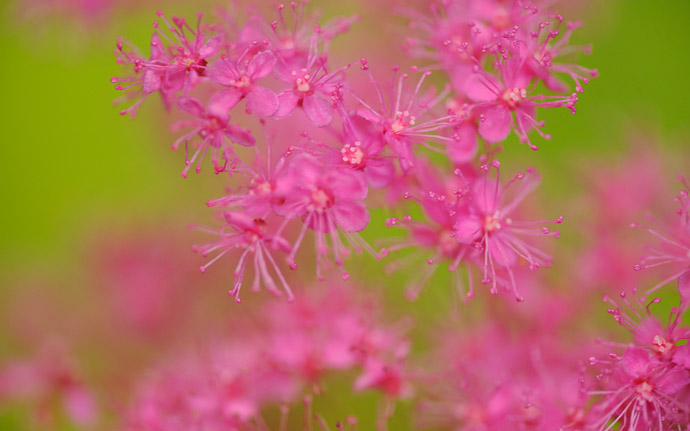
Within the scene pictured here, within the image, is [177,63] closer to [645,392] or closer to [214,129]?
[214,129]

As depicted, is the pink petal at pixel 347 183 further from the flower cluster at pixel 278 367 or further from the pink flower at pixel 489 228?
the flower cluster at pixel 278 367

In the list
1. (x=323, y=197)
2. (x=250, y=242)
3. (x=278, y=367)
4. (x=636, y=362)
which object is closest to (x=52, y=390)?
(x=278, y=367)

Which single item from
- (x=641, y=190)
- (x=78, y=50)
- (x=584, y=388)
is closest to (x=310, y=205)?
(x=584, y=388)

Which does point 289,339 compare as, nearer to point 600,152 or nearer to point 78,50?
point 600,152

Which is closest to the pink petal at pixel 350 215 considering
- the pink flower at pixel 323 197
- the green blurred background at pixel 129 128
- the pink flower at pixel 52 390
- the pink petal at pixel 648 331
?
the pink flower at pixel 323 197

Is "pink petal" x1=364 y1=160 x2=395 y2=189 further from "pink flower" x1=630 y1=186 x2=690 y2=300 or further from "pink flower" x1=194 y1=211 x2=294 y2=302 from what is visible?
"pink flower" x1=630 y1=186 x2=690 y2=300
